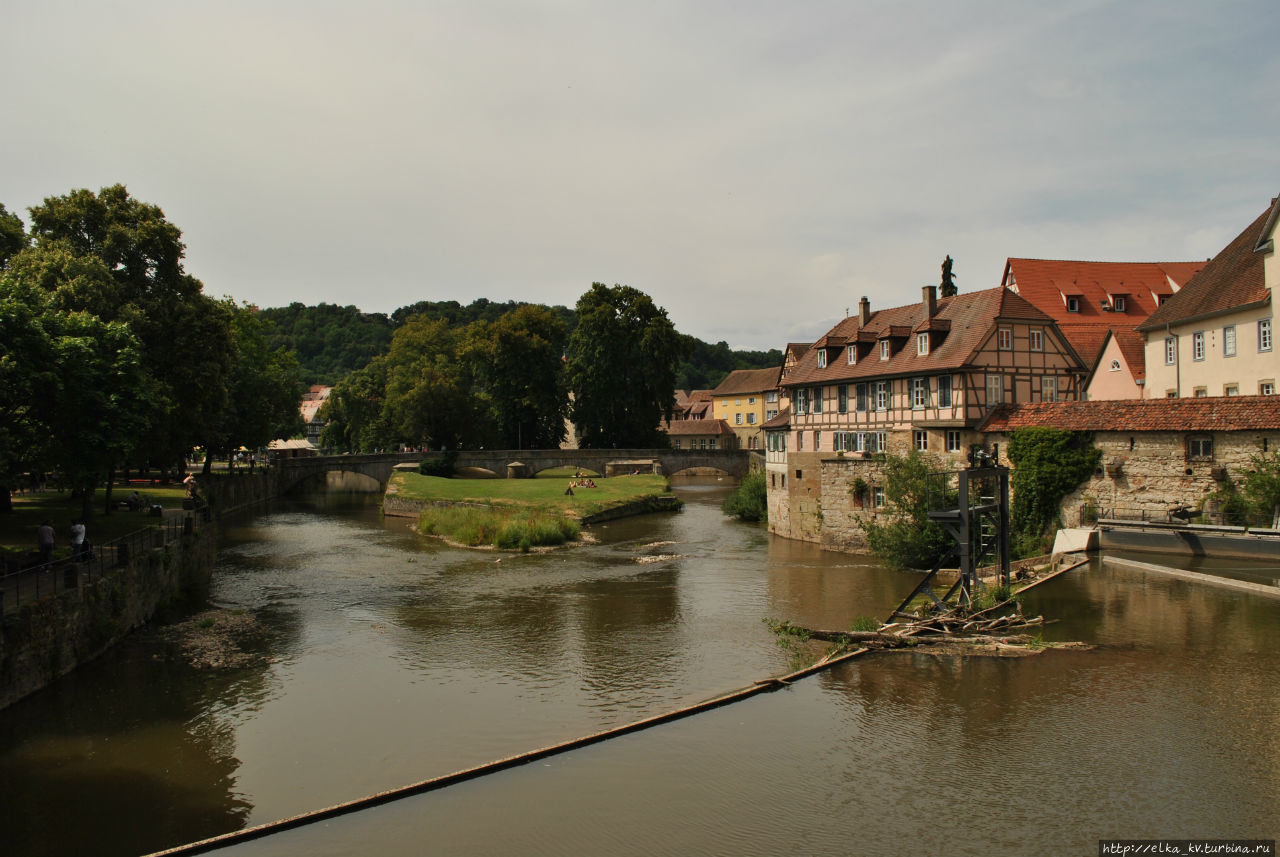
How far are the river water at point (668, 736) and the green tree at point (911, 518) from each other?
207 inches

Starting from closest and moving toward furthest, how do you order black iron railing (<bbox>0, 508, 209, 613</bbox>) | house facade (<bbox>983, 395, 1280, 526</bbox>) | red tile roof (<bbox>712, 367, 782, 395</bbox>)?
black iron railing (<bbox>0, 508, 209, 613</bbox>)
house facade (<bbox>983, 395, 1280, 526</bbox>)
red tile roof (<bbox>712, 367, 782, 395</bbox>)

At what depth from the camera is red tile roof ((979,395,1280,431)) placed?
25.9 metres

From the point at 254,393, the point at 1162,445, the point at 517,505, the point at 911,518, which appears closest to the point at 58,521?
the point at 517,505

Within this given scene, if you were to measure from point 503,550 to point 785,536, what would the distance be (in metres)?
12.8

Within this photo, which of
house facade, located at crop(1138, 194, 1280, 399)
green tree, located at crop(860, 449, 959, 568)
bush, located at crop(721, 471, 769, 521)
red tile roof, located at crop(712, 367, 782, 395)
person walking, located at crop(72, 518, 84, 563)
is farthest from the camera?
red tile roof, located at crop(712, 367, 782, 395)

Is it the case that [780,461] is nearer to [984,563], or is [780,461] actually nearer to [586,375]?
[984,563]

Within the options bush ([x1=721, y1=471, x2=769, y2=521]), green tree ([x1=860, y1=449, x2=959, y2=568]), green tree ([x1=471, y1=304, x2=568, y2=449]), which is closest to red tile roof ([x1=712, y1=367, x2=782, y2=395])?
green tree ([x1=471, y1=304, x2=568, y2=449])

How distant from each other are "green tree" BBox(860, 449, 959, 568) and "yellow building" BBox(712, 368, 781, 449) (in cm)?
6417

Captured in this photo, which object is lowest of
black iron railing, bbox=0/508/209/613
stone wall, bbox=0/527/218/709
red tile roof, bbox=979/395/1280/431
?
stone wall, bbox=0/527/218/709

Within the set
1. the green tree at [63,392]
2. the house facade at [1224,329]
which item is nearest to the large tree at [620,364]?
the house facade at [1224,329]

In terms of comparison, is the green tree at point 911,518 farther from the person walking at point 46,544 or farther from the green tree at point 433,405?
the green tree at point 433,405

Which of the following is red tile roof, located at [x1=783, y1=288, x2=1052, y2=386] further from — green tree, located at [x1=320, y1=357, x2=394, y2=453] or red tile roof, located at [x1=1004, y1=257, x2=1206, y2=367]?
green tree, located at [x1=320, y1=357, x2=394, y2=453]

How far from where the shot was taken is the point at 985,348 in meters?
32.2

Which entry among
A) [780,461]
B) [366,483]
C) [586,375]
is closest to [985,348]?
[780,461]
